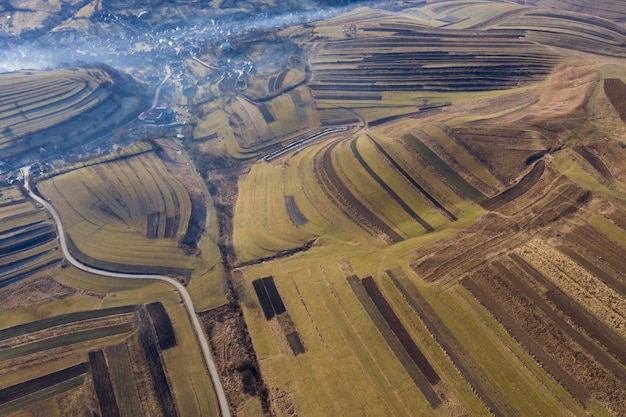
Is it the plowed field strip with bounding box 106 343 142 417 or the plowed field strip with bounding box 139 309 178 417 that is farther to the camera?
the plowed field strip with bounding box 139 309 178 417

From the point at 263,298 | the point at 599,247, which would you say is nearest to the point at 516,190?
the point at 599,247

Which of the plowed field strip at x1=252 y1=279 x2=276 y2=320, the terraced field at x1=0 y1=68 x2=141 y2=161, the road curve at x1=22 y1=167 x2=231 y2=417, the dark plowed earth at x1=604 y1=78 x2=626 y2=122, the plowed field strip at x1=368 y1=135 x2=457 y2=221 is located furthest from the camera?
the terraced field at x1=0 y1=68 x2=141 y2=161

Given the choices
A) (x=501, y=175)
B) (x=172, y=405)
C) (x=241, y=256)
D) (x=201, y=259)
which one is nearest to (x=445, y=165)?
(x=501, y=175)

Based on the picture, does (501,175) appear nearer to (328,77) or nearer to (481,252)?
(481,252)

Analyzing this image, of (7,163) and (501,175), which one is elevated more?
(501,175)

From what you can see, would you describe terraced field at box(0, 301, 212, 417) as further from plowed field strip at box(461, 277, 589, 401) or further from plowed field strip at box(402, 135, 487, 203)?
plowed field strip at box(402, 135, 487, 203)

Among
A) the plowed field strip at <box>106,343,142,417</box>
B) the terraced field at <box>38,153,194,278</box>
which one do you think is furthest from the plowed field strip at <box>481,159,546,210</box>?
the plowed field strip at <box>106,343,142,417</box>

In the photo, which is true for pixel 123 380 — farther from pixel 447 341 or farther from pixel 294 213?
pixel 447 341
